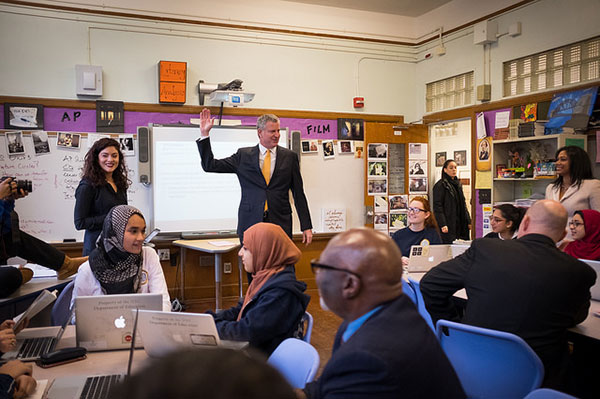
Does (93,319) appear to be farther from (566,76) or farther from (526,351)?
(566,76)

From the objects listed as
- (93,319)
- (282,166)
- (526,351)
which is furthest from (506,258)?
(282,166)

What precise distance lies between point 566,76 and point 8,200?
490 centimetres

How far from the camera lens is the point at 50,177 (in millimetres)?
5285

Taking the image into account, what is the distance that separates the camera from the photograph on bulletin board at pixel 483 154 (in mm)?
5672

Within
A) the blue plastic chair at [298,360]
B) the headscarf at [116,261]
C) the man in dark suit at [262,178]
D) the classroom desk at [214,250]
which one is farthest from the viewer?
the classroom desk at [214,250]

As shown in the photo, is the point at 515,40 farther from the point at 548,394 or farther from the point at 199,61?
the point at 548,394

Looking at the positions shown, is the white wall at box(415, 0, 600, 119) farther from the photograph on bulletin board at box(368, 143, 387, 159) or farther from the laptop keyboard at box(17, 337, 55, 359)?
the laptop keyboard at box(17, 337, 55, 359)

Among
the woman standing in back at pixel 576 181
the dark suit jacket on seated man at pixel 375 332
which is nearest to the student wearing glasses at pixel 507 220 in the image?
the woman standing in back at pixel 576 181

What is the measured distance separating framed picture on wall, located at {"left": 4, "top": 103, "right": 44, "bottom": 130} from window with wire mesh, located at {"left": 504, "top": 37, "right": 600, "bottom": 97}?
199 inches

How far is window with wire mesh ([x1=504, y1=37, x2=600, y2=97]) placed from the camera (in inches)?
184

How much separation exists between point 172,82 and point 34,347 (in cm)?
410

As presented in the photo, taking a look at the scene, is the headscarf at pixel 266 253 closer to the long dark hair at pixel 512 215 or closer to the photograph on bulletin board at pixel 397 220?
the long dark hair at pixel 512 215

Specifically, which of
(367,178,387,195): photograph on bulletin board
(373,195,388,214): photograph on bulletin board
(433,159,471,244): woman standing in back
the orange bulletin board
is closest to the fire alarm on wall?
(367,178,387,195): photograph on bulletin board

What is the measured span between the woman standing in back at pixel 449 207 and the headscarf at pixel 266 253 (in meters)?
4.10
